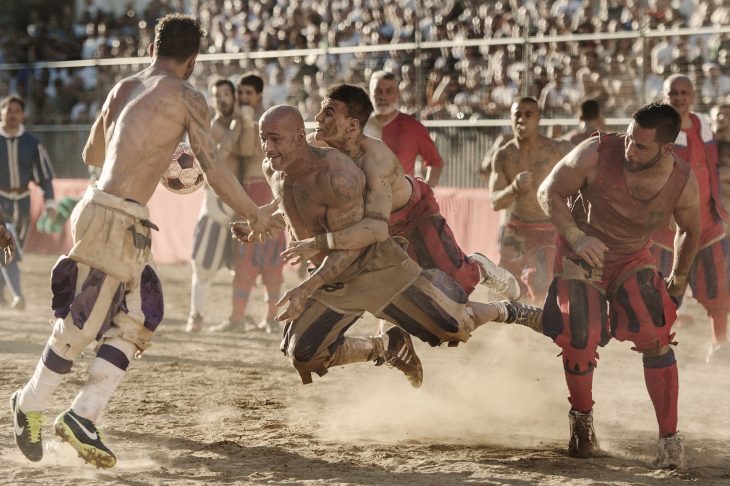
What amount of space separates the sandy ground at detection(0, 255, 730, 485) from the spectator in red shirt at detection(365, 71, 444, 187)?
1.60 meters

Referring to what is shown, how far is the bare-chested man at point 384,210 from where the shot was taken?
228 inches

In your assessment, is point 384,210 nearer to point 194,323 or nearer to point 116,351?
point 116,351

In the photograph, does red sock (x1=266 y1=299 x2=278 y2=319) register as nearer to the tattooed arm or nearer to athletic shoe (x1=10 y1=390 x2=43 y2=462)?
the tattooed arm

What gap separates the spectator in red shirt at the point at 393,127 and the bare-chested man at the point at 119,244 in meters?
3.54

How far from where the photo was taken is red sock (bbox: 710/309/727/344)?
9156mm

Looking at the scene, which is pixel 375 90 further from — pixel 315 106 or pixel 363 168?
pixel 315 106

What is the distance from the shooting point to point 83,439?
208 inches

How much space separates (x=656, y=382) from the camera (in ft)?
18.9

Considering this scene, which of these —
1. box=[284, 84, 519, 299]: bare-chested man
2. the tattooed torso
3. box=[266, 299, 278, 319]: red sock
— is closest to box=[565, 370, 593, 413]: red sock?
box=[284, 84, 519, 299]: bare-chested man

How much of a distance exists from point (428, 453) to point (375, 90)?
150 inches

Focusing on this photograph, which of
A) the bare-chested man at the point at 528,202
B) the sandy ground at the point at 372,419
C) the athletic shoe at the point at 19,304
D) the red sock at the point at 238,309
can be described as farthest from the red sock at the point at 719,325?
the athletic shoe at the point at 19,304

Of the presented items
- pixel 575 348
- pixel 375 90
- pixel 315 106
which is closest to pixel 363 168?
pixel 575 348

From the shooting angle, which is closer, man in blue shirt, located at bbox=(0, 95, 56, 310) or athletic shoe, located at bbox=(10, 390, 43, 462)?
athletic shoe, located at bbox=(10, 390, 43, 462)

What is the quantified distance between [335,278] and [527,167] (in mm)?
3934
